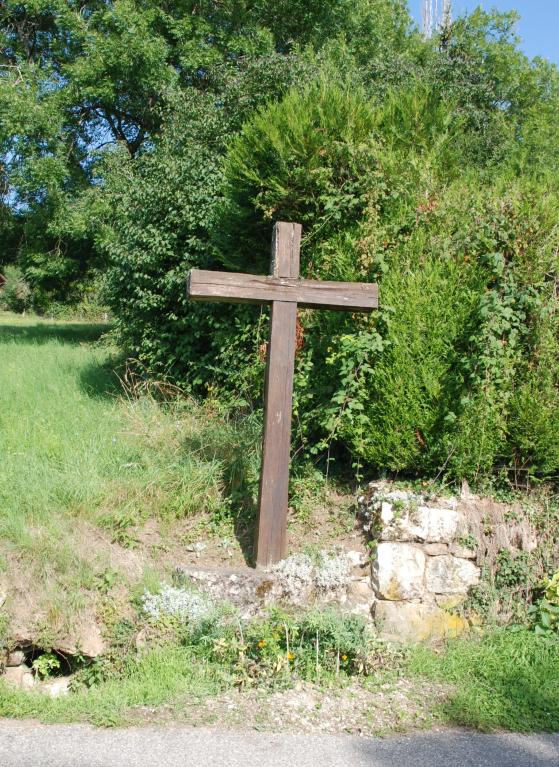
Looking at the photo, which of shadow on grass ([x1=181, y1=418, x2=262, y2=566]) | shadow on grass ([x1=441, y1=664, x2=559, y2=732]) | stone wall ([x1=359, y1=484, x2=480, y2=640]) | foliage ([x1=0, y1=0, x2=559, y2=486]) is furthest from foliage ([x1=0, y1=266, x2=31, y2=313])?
shadow on grass ([x1=441, y1=664, x2=559, y2=732])

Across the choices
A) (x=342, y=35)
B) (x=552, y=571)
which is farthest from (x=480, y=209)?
(x=342, y=35)

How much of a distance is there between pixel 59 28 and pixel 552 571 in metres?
17.6

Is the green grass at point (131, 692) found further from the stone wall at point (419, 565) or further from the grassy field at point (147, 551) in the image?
the stone wall at point (419, 565)

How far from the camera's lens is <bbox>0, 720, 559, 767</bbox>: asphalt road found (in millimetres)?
3559

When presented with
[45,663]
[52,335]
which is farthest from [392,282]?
[52,335]

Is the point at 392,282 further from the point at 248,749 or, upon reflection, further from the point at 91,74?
the point at 91,74

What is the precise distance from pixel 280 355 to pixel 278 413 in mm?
417

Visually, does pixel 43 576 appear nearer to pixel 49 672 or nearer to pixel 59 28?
pixel 49 672

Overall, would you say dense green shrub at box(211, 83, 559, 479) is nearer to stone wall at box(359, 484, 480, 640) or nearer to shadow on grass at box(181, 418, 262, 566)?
stone wall at box(359, 484, 480, 640)

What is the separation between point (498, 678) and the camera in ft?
14.7

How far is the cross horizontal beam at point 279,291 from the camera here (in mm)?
4879

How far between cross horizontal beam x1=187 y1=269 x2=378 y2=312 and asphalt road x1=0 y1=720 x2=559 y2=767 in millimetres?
2722

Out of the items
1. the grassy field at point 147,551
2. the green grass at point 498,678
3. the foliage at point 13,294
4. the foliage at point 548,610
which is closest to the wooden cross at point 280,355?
the grassy field at point 147,551

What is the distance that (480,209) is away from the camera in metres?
5.65
